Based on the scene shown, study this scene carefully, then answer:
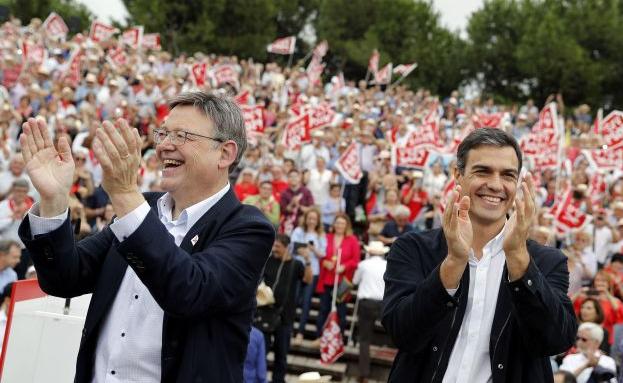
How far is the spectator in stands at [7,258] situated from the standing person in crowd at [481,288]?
673cm

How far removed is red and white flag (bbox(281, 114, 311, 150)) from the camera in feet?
57.7

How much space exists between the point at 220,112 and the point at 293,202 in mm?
11645

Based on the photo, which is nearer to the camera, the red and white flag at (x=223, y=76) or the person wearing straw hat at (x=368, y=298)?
the person wearing straw hat at (x=368, y=298)

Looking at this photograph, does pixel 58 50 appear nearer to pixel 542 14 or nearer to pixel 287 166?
pixel 287 166

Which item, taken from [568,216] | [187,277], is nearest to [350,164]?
[568,216]

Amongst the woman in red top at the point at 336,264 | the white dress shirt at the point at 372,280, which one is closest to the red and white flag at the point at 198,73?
the woman in red top at the point at 336,264

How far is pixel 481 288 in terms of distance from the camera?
3.23m

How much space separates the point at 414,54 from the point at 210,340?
48.2m

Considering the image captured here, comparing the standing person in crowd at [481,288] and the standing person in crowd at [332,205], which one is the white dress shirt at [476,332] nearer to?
the standing person in crowd at [481,288]

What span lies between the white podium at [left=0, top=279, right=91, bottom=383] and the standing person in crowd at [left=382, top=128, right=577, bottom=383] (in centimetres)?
135

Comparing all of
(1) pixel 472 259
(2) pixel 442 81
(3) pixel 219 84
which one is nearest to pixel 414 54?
(2) pixel 442 81

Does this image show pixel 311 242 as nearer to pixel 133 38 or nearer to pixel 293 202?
pixel 293 202

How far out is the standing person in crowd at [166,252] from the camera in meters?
2.66

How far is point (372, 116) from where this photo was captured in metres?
22.7
